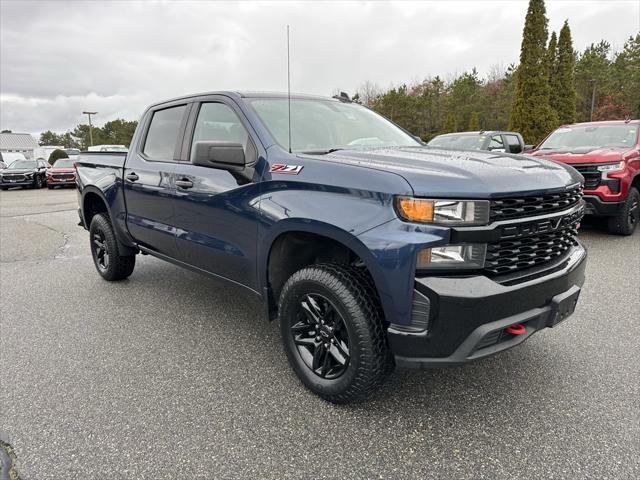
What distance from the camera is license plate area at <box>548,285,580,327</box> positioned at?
7.48 ft

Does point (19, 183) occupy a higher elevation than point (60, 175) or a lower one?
lower

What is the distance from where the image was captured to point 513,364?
9.55 feet

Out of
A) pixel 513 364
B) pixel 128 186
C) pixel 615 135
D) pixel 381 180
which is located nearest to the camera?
pixel 381 180

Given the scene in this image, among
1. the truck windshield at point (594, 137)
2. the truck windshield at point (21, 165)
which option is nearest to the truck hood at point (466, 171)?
the truck windshield at point (594, 137)

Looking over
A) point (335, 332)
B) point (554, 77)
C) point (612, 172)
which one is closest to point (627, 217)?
point (612, 172)

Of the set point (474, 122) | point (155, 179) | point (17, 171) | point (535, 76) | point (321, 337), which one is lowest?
point (321, 337)

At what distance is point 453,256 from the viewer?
201 centimetres

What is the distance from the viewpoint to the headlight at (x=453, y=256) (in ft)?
6.53

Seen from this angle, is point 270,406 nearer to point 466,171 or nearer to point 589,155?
point 466,171

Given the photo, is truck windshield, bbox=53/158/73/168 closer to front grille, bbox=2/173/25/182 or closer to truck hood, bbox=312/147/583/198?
front grille, bbox=2/173/25/182

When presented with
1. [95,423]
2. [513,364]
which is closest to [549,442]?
[513,364]

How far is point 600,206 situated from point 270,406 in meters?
5.78

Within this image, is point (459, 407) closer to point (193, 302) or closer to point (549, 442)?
point (549, 442)

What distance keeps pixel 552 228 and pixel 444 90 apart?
42.8 metres
